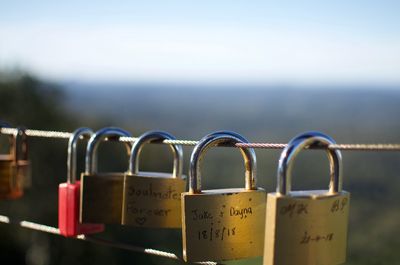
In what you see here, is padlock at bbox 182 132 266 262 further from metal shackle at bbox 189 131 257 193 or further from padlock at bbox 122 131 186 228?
padlock at bbox 122 131 186 228

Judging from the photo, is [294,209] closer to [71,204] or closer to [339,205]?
[339,205]

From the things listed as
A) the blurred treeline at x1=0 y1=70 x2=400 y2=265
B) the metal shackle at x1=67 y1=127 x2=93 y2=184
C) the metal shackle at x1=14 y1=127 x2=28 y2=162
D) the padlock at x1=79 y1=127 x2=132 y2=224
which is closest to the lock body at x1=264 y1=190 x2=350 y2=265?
the padlock at x1=79 y1=127 x2=132 y2=224

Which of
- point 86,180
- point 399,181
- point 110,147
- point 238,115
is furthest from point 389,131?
point 86,180

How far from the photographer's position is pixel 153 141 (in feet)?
6.97

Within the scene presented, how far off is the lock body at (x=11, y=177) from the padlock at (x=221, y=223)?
44.9 inches

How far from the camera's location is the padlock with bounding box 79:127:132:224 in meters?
2.25

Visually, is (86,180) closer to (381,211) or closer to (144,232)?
(144,232)

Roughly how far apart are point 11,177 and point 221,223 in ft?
4.02


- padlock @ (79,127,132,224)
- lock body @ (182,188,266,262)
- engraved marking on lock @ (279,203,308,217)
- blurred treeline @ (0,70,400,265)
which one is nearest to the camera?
engraved marking on lock @ (279,203,308,217)

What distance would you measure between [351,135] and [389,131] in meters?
4.23

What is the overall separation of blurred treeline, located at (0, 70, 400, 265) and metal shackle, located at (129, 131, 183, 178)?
21.6 metres

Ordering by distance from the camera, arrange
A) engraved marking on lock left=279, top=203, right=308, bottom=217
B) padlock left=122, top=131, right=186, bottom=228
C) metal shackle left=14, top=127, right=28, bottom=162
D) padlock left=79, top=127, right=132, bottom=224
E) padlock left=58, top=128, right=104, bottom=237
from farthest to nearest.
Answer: metal shackle left=14, top=127, right=28, bottom=162 → padlock left=58, top=128, right=104, bottom=237 → padlock left=79, top=127, right=132, bottom=224 → padlock left=122, top=131, right=186, bottom=228 → engraved marking on lock left=279, top=203, right=308, bottom=217

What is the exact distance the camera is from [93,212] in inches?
89.1

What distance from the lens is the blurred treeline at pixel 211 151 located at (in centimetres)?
2541
